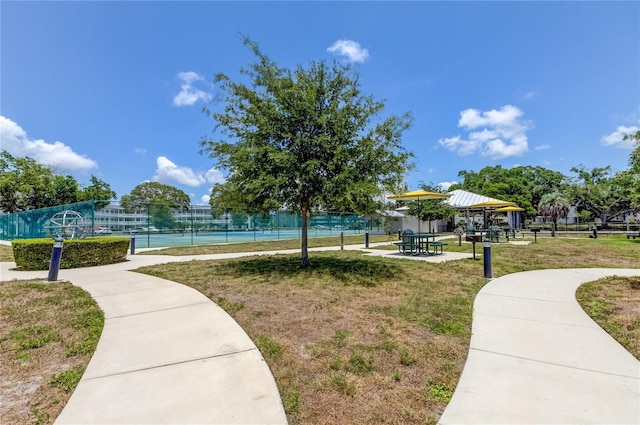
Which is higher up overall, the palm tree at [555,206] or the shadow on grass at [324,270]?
the palm tree at [555,206]

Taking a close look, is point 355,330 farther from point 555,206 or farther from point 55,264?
point 555,206

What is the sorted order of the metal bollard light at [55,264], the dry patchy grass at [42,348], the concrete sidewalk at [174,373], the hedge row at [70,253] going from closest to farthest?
the concrete sidewalk at [174,373] < the dry patchy grass at [42,348] < the metal bollard light at [55,264] < the hedge row at [70,253]

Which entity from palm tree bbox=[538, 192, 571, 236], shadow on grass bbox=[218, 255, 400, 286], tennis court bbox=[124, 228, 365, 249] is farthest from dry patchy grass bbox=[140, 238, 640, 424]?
palm tree bbox=[538, 192, 571, 236]

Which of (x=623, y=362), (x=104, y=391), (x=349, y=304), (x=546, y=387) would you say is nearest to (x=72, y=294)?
(x=104, y=391)

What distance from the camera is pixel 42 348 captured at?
389 cm

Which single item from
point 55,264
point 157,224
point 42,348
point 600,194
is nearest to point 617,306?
point 42,348

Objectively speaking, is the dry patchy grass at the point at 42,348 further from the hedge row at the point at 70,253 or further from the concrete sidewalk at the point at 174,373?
the hedge row at the point at 70,253

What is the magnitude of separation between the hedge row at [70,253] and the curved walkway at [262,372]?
234 inches

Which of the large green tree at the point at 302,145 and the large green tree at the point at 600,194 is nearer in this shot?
the large green tree at the point at 302,145

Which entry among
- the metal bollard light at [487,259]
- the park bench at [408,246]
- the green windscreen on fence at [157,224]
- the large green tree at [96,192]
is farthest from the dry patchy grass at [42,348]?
the large green tree at [96,192]

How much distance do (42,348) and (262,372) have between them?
272cm

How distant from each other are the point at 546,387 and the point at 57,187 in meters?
43.8

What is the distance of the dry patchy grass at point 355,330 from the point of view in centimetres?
277

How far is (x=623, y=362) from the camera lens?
11.4 ft
